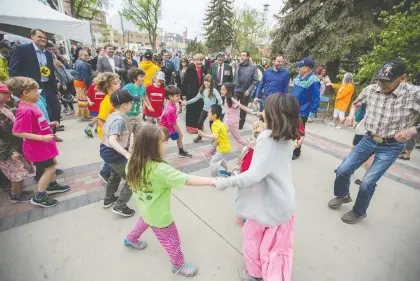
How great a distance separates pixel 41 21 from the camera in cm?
583

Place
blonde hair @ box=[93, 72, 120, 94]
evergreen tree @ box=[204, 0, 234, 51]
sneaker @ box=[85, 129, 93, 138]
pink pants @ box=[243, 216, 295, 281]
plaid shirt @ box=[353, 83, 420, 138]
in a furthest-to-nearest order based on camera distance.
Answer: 1. evergreen tree @ box=[204, 0, 234, 51]
2. sneaker @ box=[85, 129, 93, 138]
3. blonde hair @ box=[93, 72, 120, 94]
4. plaid shirt @ box=[353, 83, 420, 138]
5. pink pants @ box=[243, 216, 295, 281]

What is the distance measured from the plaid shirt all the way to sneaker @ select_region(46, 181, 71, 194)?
13.4 feet

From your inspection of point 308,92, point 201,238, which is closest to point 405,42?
point 308,92

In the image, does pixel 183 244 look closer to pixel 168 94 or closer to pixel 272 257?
pixel 272 257

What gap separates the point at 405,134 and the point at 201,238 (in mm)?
2444

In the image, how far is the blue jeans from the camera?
259 centimetres

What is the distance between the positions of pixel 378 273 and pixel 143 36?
112459mm

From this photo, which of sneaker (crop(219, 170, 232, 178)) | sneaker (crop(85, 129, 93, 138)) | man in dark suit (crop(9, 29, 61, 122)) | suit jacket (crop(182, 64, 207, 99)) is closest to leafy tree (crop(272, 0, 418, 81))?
suit jacket (crop(182, 64, 207, 99))

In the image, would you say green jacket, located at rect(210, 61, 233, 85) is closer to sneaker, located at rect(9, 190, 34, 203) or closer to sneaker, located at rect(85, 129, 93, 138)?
sneaker, located at rect(85, 129, 93, 138)

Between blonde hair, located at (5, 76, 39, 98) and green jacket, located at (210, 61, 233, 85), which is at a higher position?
green jacket, located at (210, 61, 233, 85)

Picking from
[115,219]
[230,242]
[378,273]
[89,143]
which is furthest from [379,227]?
[89,143]

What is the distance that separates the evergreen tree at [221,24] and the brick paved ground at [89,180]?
33.9 meters

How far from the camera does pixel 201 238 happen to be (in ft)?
8.36

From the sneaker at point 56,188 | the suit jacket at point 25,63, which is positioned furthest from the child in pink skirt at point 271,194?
the suit jacket at point 25,63
